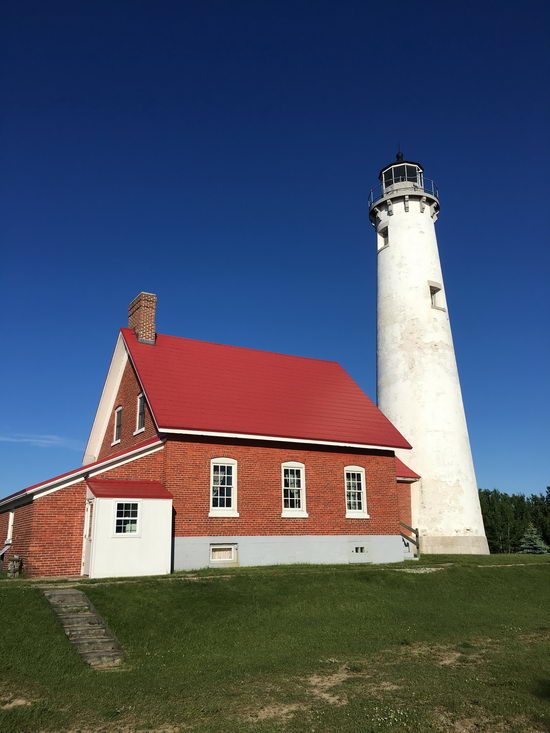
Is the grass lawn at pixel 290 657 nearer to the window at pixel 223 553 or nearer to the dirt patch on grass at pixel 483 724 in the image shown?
the dirt patch on grass at pixel 483 724

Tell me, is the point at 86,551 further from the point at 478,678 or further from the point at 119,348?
the point at 478,678

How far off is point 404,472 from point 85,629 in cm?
1876

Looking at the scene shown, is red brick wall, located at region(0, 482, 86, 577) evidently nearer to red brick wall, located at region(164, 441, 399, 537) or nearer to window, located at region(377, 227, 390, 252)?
red brick wall, located at region(164, 441, 399, 537)

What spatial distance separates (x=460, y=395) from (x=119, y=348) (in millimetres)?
16564

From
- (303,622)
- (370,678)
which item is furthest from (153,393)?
(370,678)

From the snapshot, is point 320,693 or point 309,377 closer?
point 320,693

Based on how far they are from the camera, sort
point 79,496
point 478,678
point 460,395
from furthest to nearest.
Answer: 1. point 460,395
2. point 79,496
3. point 478,678

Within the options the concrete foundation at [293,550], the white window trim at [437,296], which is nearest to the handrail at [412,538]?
the concrete foundation at [293,550]

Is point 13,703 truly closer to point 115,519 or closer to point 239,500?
point 115,519

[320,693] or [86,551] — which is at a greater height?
[86,551]

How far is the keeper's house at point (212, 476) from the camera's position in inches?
730

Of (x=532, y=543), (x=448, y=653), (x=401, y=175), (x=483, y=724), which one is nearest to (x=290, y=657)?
(x=448, y=653)

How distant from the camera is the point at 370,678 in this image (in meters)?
10.1

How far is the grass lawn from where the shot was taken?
27.3 ft
